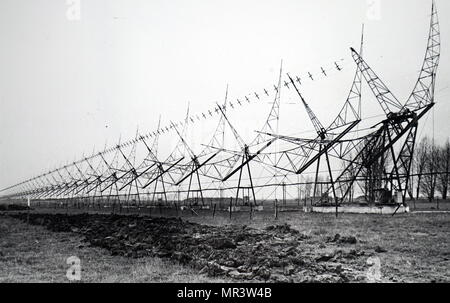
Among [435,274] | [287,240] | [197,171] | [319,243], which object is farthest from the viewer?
[197,171]

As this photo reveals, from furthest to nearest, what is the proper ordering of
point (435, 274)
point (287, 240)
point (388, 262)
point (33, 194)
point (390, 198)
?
point (33, 194)
point (390, 198)
point (287, 240)
point (388, 262)
point (435, 274)

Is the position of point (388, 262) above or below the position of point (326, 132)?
below

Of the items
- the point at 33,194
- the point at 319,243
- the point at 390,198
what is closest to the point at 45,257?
the point at 319,243

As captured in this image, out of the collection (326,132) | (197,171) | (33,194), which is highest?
(326,132)

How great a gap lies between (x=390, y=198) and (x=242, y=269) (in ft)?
60.3

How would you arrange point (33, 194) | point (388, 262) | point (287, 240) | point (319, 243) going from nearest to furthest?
point (388, 262)
point (319, 243)
point (287, 240)
point (33, 194)

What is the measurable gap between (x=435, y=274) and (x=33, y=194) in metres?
127

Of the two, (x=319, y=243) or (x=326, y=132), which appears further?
(x=326, y=132)

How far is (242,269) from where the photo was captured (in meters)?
8.95

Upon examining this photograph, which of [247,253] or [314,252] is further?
[247,253]
